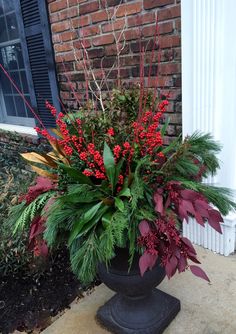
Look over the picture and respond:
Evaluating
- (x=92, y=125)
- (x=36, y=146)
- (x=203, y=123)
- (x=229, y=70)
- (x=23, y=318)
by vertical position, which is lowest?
(x=23, y=318)

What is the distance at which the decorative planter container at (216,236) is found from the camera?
2137mm

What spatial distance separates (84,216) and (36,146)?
281 centimetres

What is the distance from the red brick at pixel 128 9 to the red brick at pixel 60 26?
0.66 m

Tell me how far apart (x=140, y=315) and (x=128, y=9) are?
2.10 meters

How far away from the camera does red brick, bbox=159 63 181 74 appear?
2158mm

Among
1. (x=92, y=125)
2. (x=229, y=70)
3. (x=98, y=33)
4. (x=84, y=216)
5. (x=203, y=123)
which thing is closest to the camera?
(x=84, y=216)

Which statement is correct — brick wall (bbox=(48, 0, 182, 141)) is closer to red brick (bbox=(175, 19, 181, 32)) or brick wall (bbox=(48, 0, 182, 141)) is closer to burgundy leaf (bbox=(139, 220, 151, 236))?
red brick (bbox=(175, 19, 181, 32))

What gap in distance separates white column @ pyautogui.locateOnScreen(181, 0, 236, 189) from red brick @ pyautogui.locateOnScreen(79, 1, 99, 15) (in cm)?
94

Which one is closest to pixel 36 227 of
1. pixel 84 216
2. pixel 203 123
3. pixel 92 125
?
pixel 84 216

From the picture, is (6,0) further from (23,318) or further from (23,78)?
(23,318)

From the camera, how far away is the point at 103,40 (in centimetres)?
261

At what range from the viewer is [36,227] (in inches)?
57.6

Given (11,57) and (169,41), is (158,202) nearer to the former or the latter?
(169,41)

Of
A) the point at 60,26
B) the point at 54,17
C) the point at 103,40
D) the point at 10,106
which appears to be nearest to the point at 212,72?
→ the point at 103,40
